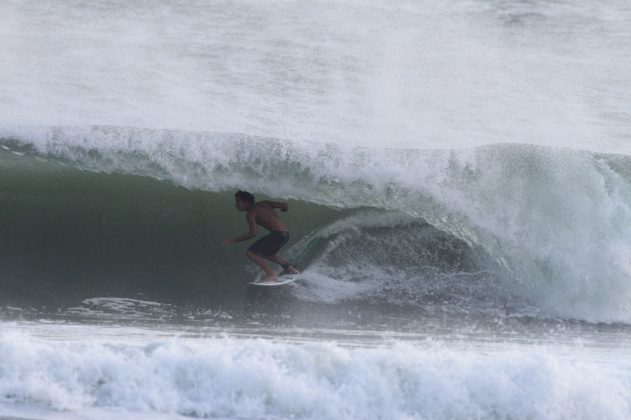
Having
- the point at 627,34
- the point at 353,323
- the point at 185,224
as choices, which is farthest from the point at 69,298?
the point at 627,34

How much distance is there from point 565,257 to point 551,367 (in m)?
3.04

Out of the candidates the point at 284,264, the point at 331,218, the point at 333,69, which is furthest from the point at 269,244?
the point at 333,69

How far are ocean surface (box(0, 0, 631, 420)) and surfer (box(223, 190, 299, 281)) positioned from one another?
0.98ft

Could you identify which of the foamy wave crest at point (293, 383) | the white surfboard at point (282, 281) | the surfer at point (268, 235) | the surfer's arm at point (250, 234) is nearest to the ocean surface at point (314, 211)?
the foamy wave crest at point (293, 383)

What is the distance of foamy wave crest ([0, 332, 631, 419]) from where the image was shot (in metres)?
6.85

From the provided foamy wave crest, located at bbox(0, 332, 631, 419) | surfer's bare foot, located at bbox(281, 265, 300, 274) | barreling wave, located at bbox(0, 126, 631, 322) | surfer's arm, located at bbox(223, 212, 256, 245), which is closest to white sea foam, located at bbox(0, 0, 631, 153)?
barreling wave, located at bbox(0, 126, 631, 322)

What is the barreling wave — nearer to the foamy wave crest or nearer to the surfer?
the surfer

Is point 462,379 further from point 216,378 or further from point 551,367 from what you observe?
point 216,378

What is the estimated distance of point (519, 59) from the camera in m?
14.2

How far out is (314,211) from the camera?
1042cm

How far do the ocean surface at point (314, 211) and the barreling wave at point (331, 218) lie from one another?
2cm

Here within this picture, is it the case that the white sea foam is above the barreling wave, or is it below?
above

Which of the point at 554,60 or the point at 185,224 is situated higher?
the point at 554,60

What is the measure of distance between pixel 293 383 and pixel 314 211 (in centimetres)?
361
